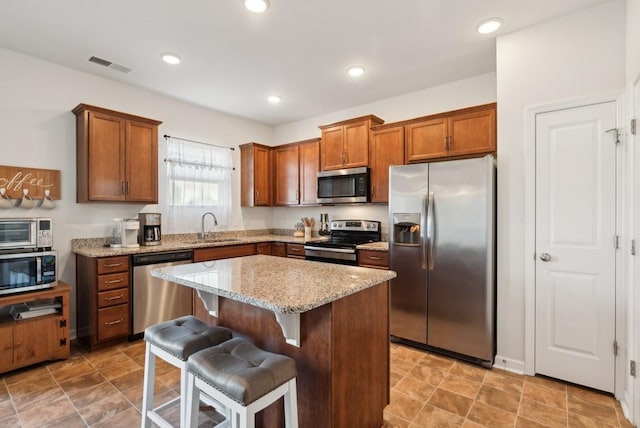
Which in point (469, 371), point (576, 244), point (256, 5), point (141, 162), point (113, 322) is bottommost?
point (469, 371)

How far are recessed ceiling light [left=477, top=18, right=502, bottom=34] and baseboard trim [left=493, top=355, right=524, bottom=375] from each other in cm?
269

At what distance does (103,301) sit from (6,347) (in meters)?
0.69

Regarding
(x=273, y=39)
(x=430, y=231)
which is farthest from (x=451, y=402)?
(x=273, y=39)

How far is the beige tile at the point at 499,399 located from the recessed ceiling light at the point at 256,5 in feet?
10.3

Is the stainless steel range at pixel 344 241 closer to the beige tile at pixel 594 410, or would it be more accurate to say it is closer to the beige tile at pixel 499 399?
the beige tile at pixel 499 399

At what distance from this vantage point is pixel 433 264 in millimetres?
2865

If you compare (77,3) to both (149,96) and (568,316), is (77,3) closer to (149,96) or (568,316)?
(149,96)

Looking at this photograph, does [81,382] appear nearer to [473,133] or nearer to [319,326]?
[319,326]

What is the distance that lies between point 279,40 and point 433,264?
240cm

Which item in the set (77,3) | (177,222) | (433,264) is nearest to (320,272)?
(433,264)

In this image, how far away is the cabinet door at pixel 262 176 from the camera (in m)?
4.80

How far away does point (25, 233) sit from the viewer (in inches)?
105

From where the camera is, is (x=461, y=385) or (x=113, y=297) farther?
(x=113, y=297)

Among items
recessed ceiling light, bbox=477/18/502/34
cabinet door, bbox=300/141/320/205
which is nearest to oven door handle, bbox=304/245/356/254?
cabinet door, bbox=300/141/320/205
